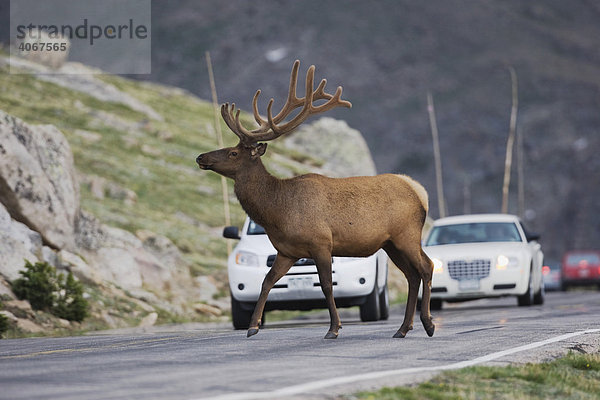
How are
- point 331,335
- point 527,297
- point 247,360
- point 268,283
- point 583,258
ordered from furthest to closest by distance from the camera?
point 583,258 → point 527,297 → point 268,283 → point 331,335 → point 247,360

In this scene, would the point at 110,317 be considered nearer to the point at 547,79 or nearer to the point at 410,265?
the point at 410,265

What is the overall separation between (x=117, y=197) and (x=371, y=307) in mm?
18271

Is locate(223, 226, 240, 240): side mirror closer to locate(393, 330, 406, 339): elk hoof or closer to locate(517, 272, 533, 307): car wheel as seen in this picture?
locate(393, 330, 406, 339): elk hoof

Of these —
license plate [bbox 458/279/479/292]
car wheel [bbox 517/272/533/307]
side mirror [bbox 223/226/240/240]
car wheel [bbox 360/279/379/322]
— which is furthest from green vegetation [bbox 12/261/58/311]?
car wheel [bbox 517/272/533/307]

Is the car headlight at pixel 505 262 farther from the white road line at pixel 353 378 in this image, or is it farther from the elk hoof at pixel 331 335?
the white road line at pixel 353 378

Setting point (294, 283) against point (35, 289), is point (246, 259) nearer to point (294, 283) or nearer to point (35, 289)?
point (294, 283)

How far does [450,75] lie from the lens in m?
151

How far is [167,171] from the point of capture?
4175 cm

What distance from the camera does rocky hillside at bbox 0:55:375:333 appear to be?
2031 centimetres

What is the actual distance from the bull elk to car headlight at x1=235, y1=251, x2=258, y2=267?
417 cm

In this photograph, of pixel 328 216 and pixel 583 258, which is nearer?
pixel 328 216

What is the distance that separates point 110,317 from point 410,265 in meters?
8.30

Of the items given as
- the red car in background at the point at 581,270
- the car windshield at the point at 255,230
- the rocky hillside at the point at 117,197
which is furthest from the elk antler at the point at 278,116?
the red car in background at the point at 581,270

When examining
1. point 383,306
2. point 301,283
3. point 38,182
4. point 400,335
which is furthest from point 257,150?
point 38,182
